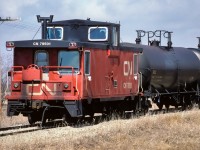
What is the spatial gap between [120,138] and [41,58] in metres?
5.42

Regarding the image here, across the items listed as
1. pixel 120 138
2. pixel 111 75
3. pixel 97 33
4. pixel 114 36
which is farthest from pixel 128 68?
pixel 120 138

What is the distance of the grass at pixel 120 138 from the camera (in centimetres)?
1093

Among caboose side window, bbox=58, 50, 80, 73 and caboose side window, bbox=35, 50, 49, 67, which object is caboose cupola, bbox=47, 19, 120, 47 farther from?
caboose side window, bbox=58, 50, 80, 73

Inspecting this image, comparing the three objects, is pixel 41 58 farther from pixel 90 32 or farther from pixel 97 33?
pixel 97 33

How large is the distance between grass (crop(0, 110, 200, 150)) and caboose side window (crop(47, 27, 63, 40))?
13.9ft

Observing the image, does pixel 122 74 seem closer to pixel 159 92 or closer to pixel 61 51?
pixel 61 51

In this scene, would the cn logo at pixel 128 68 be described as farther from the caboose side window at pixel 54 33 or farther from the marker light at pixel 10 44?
the marker light at pixel 10 44

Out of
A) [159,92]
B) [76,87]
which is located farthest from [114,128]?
[159,92]

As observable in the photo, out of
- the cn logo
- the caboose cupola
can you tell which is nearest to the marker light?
the caboose cupola

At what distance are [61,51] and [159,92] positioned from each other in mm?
8108

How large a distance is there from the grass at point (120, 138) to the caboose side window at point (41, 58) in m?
2.66

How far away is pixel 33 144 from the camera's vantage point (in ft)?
35.7

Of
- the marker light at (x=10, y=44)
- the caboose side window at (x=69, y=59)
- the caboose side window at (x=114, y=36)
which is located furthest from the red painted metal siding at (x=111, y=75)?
the marker light at (x=10, y=44)

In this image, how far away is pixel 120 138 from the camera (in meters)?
12.0
